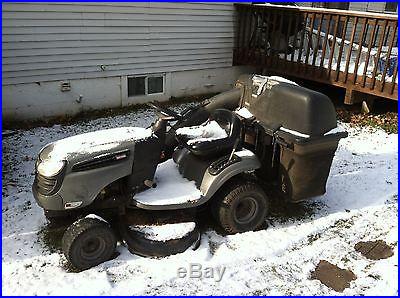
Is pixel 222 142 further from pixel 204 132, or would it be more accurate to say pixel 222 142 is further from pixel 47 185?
pixel 47 185

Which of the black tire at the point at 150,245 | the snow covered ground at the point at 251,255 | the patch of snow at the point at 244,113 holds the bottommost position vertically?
the snow covered ground at the point at 251,255

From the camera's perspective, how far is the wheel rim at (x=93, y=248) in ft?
10.5

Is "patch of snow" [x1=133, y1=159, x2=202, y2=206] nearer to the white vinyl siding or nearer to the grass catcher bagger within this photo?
the grass catcher bagger

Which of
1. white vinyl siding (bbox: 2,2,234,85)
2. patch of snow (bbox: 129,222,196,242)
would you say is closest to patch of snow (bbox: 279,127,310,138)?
patch of snow (bbox: 129,222,196,242)

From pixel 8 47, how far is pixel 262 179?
16.0ft

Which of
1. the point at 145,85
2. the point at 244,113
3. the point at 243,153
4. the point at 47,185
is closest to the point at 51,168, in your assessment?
the point at 47,185

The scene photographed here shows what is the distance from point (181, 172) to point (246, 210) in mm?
782

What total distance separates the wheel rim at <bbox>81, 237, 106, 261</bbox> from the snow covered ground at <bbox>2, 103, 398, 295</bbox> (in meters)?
0.11

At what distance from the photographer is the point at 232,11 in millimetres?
8422

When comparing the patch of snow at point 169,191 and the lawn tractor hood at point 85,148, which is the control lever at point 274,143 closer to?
the patch of snow at point 169,191

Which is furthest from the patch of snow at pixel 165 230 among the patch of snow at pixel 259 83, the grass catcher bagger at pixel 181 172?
the patch of snow at pixel 259 83

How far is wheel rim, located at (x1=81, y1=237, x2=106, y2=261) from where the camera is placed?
320cm

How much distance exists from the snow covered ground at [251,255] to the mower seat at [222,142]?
0.86 m

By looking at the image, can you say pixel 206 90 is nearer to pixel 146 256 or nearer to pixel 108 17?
pixel 108 17
